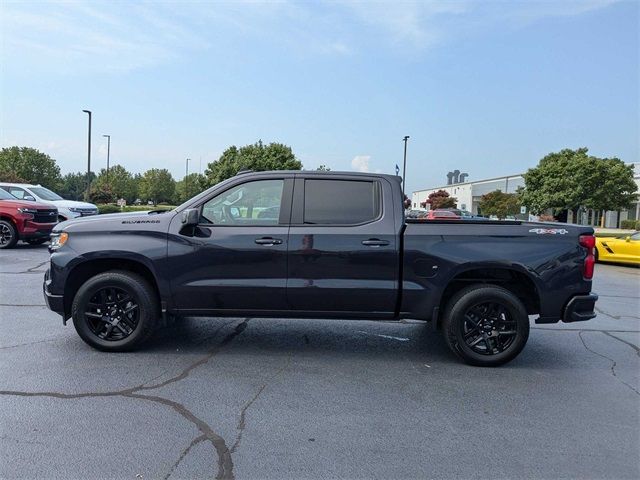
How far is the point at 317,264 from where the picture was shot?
5.00 m

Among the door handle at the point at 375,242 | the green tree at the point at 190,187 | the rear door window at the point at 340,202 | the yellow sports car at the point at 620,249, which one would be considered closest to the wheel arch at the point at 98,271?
the rear door window at the point at 340,202

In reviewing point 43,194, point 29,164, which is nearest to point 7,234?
point 43,194

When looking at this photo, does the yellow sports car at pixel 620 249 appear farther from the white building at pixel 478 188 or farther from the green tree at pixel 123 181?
the green tree at pixel 123 181

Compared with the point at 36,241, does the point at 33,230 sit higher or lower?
higher

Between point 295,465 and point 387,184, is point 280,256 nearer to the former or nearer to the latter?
point 387,184

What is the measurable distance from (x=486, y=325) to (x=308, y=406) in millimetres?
2133

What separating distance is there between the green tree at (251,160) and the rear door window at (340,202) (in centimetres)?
4753

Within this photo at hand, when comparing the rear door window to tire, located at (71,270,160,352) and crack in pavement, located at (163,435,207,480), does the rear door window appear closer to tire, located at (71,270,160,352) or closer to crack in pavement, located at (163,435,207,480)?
tire, located at (71,270,160,352)

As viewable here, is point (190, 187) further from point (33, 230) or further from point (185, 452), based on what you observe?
point (185, 452)

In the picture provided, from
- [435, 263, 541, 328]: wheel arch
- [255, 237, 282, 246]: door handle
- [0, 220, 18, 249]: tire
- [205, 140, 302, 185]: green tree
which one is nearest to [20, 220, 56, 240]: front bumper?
[0, 220, 18, 249]: tire

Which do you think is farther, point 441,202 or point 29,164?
point 441,202

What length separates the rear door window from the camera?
5.13 m

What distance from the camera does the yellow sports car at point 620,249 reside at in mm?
15039

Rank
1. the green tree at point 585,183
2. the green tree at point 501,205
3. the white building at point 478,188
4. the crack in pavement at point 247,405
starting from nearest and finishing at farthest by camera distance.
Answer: the crack in pavement at point 247,405 → the green tree at point 585,183 → the green tree at point 501,205 → the white building at point 478,188
